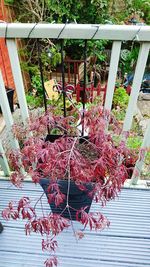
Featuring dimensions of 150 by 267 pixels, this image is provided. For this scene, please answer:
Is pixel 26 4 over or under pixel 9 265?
over

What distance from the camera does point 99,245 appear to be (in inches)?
45.0

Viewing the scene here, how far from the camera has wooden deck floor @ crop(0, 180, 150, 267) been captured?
107cm

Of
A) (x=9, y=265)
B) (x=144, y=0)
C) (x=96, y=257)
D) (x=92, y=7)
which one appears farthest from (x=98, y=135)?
(x=144, y=0)

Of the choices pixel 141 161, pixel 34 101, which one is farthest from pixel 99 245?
pixel 34 101

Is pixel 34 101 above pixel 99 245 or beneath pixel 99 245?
beneath

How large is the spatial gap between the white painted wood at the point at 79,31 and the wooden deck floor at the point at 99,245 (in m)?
0.95

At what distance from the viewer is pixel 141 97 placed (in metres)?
5.21

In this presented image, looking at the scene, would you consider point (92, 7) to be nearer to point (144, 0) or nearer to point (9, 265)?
point (144, 0)

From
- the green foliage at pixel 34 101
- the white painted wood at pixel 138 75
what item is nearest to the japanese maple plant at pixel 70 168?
the white painted wood at pixel 138 75

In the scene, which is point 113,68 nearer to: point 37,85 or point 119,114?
point 119,114

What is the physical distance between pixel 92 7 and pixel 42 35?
384cm

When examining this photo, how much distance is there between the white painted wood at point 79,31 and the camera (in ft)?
2.90

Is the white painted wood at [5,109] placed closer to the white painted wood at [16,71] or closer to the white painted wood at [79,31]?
the white painted wood at [16,71]

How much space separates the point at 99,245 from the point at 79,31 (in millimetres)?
1041
